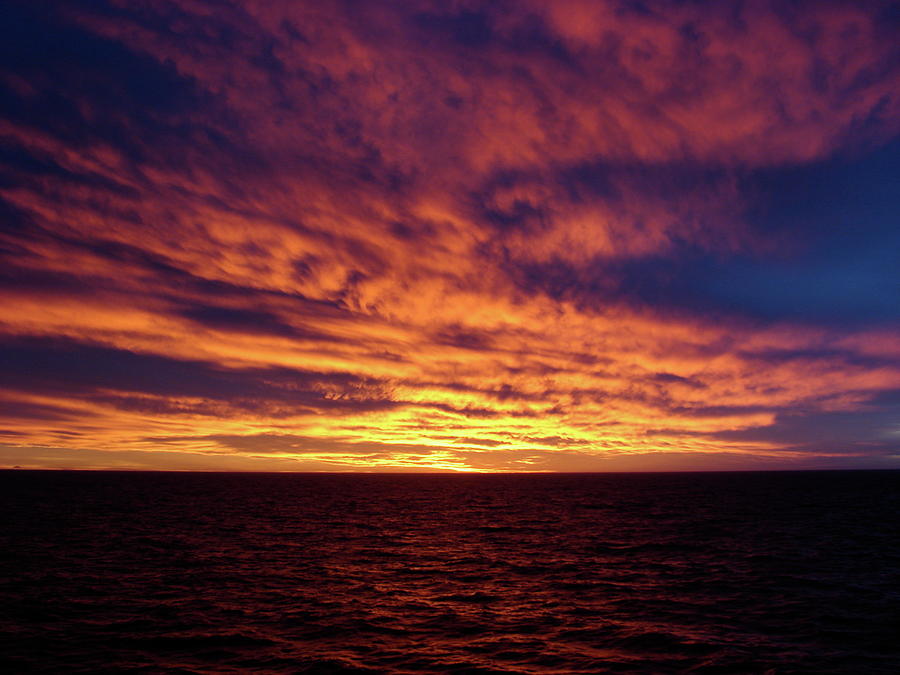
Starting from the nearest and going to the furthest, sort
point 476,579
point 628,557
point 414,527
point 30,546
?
1. point 476,579
2. point 628,557
3. point 30,546
4. point 414,527

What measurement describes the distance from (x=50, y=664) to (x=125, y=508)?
62.5 m

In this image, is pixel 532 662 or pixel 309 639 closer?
pixel 532 662

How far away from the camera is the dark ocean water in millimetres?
17969

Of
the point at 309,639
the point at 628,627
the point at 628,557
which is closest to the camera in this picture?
the point at 309,639

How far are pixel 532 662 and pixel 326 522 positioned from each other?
42741mm

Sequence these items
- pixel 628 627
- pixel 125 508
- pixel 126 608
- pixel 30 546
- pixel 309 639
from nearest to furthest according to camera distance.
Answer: pixel 309 639, pixel 628 627, pixel 126 608, pixel 30 546, pixel 125 508

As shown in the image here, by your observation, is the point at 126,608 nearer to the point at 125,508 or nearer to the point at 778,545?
the point at 778,545

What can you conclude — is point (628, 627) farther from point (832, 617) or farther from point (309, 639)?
point (309, 639)

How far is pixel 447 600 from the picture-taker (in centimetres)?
2509

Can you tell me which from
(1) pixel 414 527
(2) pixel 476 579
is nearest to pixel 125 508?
(1) pixel 414 527

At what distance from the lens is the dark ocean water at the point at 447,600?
17969mm

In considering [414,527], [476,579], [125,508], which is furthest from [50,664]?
[125,508]

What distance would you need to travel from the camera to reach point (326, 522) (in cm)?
5641

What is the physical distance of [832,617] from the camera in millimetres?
22250
